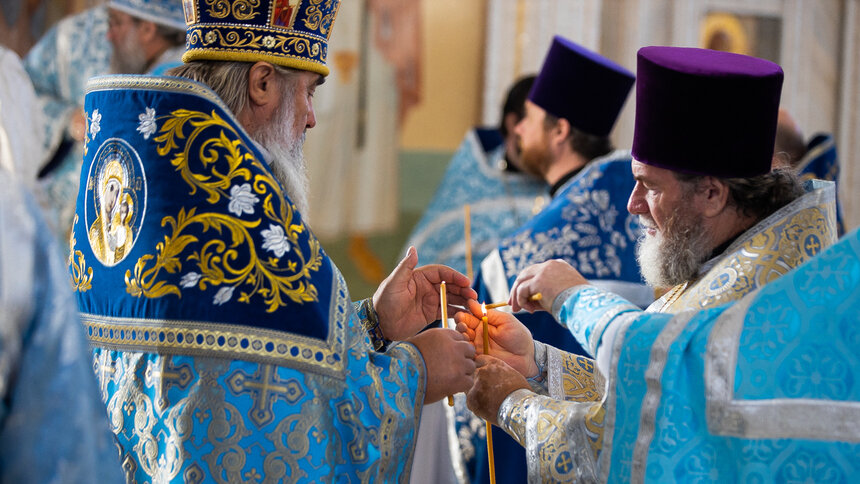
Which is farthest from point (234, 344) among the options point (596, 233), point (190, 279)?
point (596, 233)

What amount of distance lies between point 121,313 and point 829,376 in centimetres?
148

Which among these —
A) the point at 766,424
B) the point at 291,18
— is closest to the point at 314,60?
the point at 291,18

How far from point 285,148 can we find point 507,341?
2.76ft

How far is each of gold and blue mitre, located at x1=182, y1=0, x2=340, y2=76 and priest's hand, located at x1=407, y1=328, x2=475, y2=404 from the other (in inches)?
30.1

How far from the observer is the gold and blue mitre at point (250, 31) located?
2.35 m

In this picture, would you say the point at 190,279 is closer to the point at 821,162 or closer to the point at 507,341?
the point at 507,341

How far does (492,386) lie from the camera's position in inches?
96.5

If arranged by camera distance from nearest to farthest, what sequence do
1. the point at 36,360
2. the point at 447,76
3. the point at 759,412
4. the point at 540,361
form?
the point at 36,360 → the point at 759,412 → the point at 540,361 → the point at 447,76

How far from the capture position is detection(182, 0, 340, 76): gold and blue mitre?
2348mm

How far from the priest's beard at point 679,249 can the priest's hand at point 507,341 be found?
458 mm

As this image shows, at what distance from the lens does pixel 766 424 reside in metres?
1.88

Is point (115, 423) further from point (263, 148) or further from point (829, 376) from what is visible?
point (829, 376)

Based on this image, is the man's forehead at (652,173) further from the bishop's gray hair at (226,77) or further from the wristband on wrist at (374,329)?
the bishop's gray hair at (226,77)

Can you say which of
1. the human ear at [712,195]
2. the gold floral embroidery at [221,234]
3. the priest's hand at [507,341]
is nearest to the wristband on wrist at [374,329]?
the priest's hand at [507,341]
